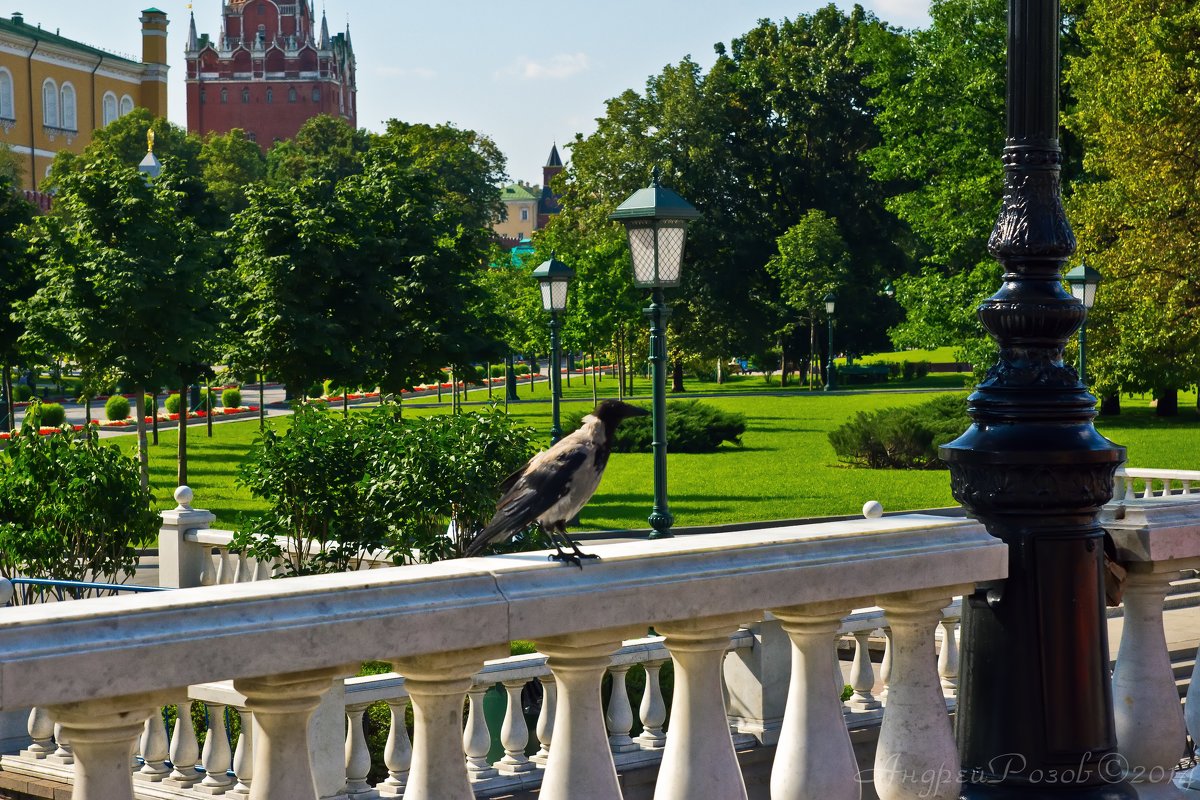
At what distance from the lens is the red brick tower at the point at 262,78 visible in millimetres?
157625

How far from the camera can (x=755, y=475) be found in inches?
1236

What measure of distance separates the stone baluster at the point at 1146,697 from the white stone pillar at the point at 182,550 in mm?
9630

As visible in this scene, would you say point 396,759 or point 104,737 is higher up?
point 104,737

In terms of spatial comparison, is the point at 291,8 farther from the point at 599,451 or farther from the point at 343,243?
the point at 599,451

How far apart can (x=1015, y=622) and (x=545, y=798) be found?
147cm

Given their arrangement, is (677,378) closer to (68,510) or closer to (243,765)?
(68,510)

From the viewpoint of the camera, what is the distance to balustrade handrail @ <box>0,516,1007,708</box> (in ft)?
7.83

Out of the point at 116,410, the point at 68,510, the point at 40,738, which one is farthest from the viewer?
the point at 116,410

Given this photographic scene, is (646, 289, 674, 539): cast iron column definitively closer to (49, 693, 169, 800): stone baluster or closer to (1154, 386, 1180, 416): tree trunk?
(49, 693, 169, 800): stone baluster

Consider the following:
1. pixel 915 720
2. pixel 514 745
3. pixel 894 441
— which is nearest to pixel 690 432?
pixel 894 441

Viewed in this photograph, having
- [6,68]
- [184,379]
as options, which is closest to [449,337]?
[184,379]

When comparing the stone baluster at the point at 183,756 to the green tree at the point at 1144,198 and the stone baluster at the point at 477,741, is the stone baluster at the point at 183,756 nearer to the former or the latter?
the stone baluster at the point at 477,741

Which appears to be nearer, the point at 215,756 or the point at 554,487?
the point at 554,487

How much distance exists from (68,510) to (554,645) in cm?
965
